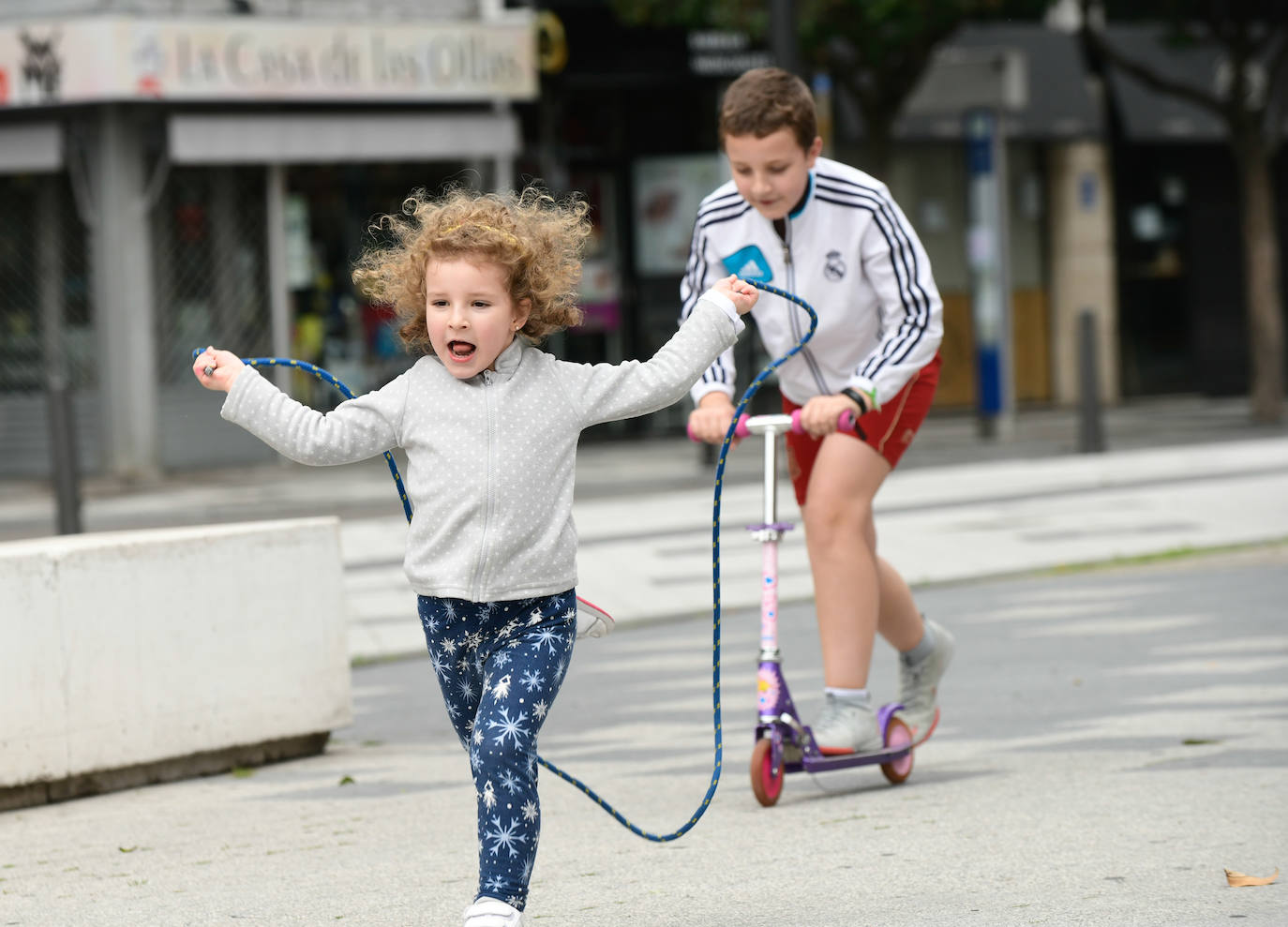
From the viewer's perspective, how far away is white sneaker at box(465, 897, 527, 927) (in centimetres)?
355

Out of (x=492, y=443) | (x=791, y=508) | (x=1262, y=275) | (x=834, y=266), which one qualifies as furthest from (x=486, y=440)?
(x=1262, y=275)

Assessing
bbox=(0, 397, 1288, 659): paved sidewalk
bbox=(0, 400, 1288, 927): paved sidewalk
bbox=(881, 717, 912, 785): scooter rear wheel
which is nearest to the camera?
bbox=(0, 400, 1288, 927): paved sidewalk

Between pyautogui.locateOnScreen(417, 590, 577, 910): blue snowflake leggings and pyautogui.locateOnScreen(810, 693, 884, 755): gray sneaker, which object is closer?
pyautogui.locateOnScreen(417, 590, 577, 910): blue snowflake leggings

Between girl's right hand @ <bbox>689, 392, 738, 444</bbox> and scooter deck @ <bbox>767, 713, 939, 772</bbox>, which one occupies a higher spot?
girl's right hand @ <bbox>689, 392, 738, 444</bbox>

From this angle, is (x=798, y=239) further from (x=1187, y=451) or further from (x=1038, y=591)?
(x=1187, y=451)

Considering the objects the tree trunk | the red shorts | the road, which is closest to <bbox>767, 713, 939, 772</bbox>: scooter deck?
the road

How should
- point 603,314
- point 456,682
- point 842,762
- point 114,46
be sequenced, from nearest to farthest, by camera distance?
point 456,682 < point 842,762 < point 114,46 < point 603,314

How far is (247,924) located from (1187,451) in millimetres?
13130

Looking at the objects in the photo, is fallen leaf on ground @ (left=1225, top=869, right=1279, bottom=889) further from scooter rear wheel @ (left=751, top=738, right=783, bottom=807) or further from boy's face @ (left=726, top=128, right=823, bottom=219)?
boy's face @ (left=726, top=128, right=823, bottom=219)

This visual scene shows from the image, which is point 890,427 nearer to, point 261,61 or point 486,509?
point 486,509

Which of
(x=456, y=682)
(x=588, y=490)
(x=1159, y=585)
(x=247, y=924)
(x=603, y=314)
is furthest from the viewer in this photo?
(x=603, y=314)

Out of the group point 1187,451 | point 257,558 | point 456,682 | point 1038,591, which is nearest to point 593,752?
point 257,558

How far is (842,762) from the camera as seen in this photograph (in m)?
5.12

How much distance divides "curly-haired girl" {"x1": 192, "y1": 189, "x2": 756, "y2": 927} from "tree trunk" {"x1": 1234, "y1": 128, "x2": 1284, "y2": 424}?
16.2 meters
